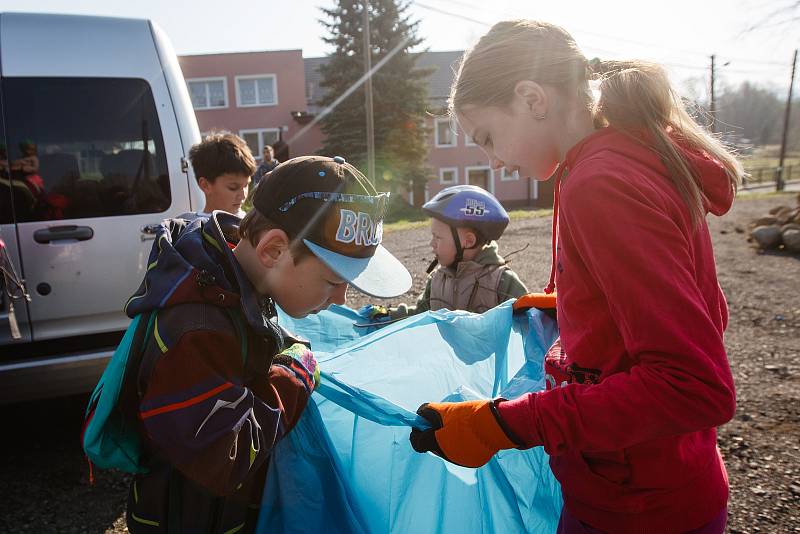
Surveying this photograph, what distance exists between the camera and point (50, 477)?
10.5 ft

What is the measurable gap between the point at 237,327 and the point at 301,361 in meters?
0.31

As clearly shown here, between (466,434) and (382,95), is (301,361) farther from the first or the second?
(382,95)

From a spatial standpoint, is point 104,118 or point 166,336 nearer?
point 166,336

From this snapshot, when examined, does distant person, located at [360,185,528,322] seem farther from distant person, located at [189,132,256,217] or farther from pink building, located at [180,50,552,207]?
pink building, located at [180,50,552,207]

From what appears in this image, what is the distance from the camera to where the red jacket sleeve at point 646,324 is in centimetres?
98

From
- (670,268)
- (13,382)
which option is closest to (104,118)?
(13,382)

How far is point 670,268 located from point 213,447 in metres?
0.94

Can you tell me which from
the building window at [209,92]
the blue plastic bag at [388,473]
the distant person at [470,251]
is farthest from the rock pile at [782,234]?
the building window at [209,92]

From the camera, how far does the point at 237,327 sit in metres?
1.29

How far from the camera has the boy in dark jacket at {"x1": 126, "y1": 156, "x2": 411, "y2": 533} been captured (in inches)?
46.2

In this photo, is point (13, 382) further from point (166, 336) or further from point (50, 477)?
point (166, 336)

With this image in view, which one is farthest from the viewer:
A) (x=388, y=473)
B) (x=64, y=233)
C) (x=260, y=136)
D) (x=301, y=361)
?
(x=260, y=136)

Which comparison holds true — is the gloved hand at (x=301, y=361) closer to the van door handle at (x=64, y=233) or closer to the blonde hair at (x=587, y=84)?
the blonde hair at (x=587, y=84)

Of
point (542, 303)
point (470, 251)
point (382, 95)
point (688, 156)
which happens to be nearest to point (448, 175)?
point (382, 95)
